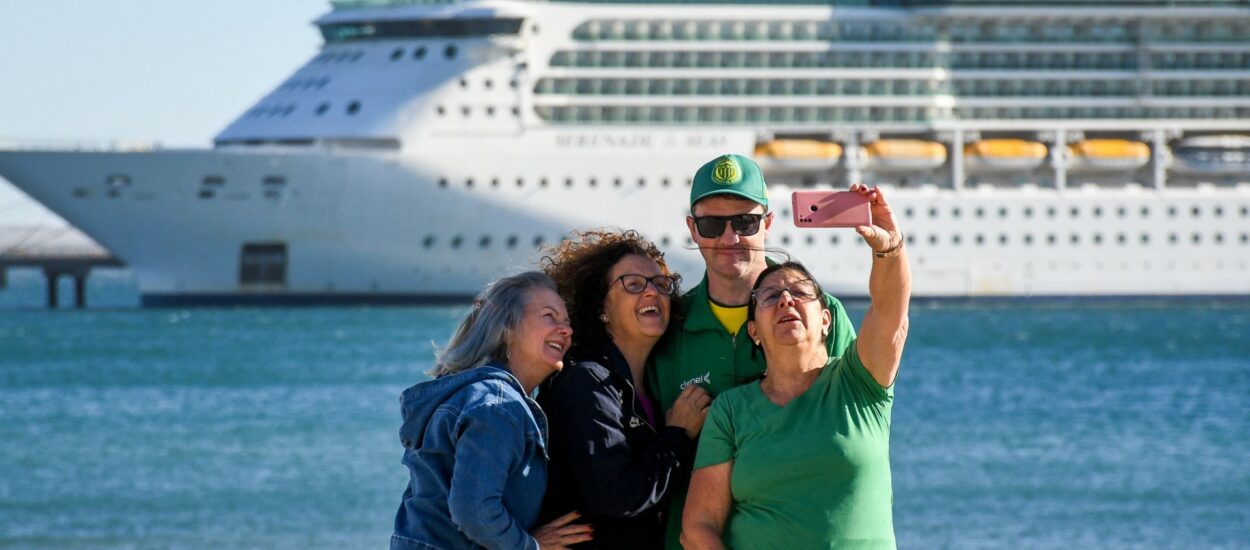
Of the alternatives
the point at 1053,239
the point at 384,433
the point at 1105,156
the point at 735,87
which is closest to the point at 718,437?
the point at 384,433

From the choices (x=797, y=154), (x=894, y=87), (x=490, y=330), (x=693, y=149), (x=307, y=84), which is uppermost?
(x=307, y=84)

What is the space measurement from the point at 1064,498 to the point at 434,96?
23.2 m

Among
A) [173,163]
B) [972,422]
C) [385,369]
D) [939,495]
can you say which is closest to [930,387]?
[972,422]

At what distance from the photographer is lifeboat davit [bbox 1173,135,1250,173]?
144ft

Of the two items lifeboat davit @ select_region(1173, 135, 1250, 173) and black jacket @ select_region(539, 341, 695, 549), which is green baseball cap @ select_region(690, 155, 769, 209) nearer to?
black jacket @ select_region(539, 341, 695, 549)

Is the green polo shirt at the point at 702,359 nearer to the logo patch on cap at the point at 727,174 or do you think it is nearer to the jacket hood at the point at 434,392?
the logo patch on cap at the point at 727,174

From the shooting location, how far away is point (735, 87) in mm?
41188

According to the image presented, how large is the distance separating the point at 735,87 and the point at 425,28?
607 cm

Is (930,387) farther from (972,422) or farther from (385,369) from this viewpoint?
(385,369)

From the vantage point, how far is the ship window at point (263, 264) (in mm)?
40281

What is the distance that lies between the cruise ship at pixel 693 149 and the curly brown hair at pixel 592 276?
108ft

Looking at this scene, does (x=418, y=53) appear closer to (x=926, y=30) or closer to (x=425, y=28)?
(x=425, y=28)

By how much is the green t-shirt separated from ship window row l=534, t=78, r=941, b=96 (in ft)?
117

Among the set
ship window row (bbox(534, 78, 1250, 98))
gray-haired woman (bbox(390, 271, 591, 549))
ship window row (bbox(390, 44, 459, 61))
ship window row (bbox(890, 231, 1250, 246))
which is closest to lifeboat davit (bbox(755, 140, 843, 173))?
ship window row (bbox(534, 78, 1250, 98))
